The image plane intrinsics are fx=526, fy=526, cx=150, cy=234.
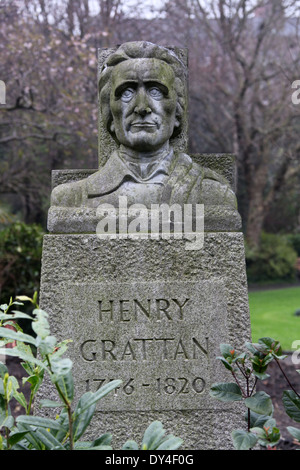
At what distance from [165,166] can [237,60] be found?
13751 millimetres

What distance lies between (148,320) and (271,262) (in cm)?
1523

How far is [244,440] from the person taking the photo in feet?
5.68

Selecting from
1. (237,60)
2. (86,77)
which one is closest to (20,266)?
(86,77)

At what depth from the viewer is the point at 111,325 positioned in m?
2.92

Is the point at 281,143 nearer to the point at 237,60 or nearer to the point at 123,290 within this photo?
the point at 237,60

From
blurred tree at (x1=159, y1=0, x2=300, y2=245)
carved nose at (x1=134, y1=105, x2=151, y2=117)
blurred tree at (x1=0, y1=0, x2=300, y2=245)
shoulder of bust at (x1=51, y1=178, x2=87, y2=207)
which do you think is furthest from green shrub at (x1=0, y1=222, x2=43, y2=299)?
blurred tree at (x1=159, y1=0, x2=300, y2=245)

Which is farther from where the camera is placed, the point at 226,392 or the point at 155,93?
the point at 155,93

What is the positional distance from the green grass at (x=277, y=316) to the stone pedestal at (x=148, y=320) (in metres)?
3.66

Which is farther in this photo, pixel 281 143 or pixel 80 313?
pixel 281 143

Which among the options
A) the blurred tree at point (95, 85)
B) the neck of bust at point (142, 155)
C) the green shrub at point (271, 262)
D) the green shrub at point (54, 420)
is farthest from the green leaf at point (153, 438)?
the green shrub at point (271, 262)
